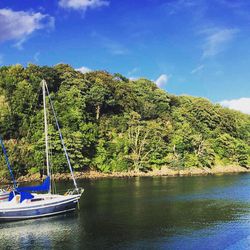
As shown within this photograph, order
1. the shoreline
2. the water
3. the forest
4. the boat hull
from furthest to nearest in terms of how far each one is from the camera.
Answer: the forest → the shoreline → the boat hull → the water

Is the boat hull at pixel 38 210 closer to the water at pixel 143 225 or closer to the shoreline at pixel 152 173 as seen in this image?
the water at pixel 143 225

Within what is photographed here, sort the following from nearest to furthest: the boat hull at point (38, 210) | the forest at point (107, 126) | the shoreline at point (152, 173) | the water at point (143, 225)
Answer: the water at point (143, 225) < the boat hull at point (38, 210) < the shoreline at point (152, 173) < the forest at point (107, 126)

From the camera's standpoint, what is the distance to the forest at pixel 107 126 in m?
81.9

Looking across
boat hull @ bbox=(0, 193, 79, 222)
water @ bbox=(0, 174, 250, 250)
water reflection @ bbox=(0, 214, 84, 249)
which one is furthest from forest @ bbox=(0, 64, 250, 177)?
water reflection @ bbox=(0, 214, 84, 249)

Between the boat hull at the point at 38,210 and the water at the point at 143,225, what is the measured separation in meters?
0.74

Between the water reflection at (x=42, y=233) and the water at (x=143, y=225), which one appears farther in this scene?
the water reflection at (x=42, y=233)

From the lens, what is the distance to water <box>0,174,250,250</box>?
29281 millimetres

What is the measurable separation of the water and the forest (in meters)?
32.2

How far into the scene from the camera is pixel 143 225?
34.6 metres

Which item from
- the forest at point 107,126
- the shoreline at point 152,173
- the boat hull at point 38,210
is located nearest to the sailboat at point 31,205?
the boat hull at point 38,210

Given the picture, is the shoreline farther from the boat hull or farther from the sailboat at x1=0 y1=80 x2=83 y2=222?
the boat hull

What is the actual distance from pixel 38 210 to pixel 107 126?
2399 inches

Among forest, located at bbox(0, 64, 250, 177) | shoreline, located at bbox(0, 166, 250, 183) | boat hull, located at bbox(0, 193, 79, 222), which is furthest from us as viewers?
forest, located at bbox(0, 64, 250, 177)

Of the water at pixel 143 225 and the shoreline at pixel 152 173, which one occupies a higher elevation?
the shoreline at pixel 152 173
